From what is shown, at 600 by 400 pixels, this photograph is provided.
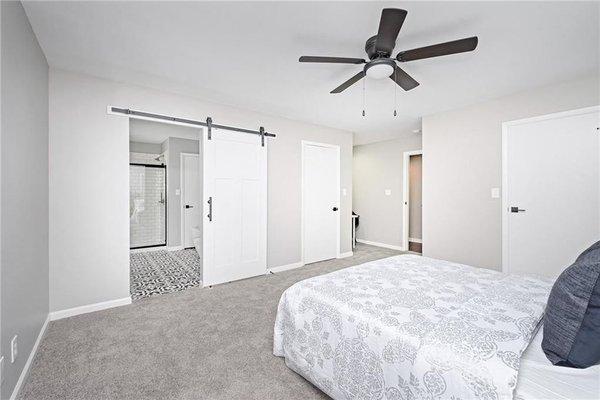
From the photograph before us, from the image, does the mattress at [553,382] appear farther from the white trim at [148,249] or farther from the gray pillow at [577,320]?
the white trim at [148,249]

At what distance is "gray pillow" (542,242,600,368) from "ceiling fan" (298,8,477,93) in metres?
1.40

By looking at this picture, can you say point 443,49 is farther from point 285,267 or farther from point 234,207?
point 285,267

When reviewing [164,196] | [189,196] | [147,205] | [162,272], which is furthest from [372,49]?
[147,205]

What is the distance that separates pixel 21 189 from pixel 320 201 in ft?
12.0

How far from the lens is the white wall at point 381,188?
5727mm

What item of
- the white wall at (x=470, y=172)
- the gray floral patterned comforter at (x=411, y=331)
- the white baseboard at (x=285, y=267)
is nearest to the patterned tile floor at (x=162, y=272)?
the white baseboard at (x=285, y=267)

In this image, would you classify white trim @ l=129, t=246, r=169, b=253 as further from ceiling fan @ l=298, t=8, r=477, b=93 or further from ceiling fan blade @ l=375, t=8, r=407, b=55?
ceiling fan blade @ l=375, t=8, r=407, b=55

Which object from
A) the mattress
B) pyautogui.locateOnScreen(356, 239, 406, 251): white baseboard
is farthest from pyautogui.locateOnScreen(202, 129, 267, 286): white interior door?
the mattress

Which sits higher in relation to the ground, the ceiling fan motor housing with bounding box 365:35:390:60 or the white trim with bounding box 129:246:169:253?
the ceiling fan motor housing with bounding box 365:35:390:60

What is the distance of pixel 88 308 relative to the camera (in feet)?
8.90

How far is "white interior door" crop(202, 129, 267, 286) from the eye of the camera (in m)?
3.49

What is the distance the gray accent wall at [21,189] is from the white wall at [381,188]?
5.39m

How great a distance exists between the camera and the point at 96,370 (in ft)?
5.98

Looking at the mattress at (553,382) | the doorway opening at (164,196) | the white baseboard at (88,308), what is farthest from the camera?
the doorway opening at (164,196)
